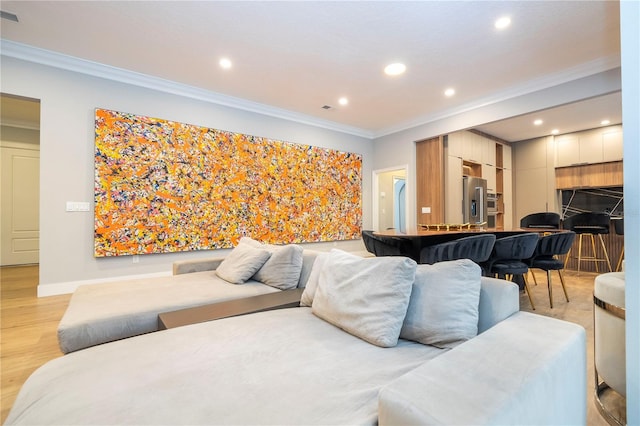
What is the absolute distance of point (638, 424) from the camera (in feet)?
3.52

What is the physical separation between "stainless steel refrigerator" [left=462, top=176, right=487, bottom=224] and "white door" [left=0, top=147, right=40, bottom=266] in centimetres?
868

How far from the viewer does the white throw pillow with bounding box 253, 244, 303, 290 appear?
2244mm

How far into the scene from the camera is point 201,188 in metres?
4.19

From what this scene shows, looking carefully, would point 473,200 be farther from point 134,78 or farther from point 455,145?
point 134,78

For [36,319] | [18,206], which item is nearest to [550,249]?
[36,319]

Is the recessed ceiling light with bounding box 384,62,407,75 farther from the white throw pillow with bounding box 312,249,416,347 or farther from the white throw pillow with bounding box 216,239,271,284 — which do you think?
the white throw pillow with bounding box 312,249,416,347

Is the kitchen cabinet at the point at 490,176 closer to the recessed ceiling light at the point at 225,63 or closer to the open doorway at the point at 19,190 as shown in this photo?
the recessed ceiling light at the point at 225,63

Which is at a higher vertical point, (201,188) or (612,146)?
(612,146)

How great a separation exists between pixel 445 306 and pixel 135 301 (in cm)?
187

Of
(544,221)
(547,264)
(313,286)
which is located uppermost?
(544,221)

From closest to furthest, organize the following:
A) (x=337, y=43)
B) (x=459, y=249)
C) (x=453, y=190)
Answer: (x=459, y=249) < (x=337, y=43) < (x=453, y=190)

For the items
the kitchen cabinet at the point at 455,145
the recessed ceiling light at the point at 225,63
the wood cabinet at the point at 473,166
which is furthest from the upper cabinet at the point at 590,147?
the recessed ceiling light at the point at 225,63

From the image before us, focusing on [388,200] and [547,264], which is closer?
[547,264]

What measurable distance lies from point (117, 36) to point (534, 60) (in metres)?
4.64
